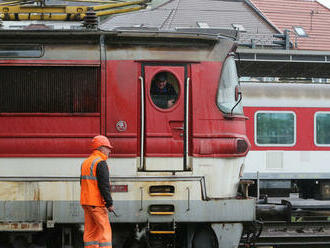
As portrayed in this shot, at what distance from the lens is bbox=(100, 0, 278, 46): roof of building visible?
28.5 meters

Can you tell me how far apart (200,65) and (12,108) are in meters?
2.51

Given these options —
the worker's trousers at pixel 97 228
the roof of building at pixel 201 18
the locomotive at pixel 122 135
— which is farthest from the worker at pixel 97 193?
the roof of building at pixel 201 18

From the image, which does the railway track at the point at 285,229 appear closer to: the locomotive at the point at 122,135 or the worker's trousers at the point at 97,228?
the locomotive at the point at 122,135

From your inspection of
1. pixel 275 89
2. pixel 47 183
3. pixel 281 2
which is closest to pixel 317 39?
pixel 281 2

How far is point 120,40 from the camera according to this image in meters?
7.80

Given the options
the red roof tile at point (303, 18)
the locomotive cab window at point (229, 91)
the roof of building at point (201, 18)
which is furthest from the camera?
the red roof tile at point (303, 18)

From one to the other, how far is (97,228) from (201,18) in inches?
956

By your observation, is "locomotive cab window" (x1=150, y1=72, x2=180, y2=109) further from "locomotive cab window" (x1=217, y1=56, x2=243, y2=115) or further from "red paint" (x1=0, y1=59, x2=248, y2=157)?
"locomotive cab window" (x1=217, y1=56, x2=243, y2=115)

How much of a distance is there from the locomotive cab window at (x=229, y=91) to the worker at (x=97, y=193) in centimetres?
178

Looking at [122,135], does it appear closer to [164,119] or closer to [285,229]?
[164,119]

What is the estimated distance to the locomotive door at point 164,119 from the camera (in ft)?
25.4

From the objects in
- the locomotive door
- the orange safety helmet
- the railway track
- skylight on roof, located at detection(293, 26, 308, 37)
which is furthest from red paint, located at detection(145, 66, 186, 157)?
skylight on roof, located at detection(293, 26, 308, 37)

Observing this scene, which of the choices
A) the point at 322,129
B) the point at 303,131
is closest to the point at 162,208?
the point at 303,131

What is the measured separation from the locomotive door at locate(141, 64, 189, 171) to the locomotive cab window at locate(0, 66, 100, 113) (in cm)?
69
